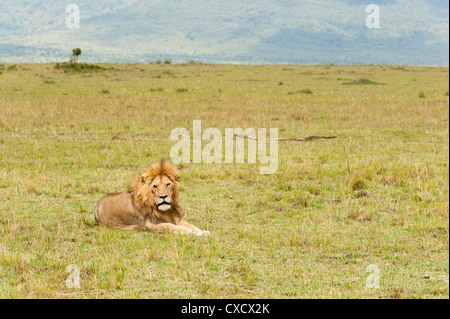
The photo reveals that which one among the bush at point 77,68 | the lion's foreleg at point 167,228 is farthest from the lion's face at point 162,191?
the bush at point 77,68

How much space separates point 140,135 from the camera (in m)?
17.8

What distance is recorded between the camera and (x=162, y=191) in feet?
25.5

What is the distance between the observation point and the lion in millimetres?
7871

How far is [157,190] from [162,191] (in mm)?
95

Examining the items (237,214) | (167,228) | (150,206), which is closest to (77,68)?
(237,214)

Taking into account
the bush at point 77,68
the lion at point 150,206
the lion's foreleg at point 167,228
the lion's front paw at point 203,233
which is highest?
the bush at point 77,68

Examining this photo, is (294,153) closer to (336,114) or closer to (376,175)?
(376,175)

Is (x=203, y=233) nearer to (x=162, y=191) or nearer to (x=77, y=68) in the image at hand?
(x=162, y=191)

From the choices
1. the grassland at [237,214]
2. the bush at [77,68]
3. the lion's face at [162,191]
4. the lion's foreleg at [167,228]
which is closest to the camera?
the grassland at [237,214]

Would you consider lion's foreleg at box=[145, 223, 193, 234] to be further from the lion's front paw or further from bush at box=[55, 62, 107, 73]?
bush at box=[55, 62, 107, 73]

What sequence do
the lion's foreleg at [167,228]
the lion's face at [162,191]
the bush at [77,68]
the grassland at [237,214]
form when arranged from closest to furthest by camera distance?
the grassland at [237,214], the lion's face at [162,191], the lion's foreleg at [167,228], the bush at [77,68]

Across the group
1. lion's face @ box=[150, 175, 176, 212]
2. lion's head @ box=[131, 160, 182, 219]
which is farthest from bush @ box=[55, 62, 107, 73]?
lion's face @ box=[150, 175, 176, 212]

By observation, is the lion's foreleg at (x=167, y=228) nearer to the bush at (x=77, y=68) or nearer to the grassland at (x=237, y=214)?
the grassland at (x=237, y=214)

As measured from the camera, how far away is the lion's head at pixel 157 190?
7836 millimetres
